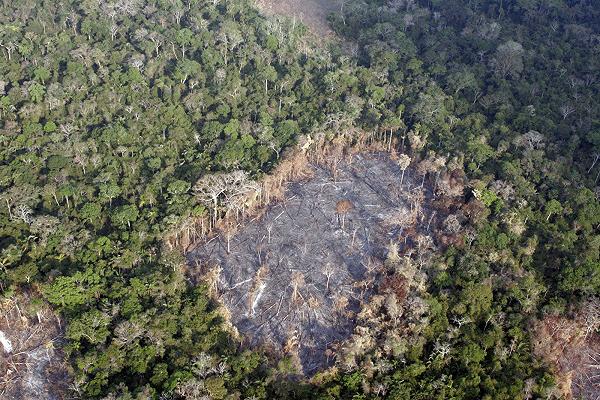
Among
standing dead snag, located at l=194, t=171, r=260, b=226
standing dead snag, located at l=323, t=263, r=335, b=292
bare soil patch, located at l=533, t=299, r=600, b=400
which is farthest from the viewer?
standing dead snag, located at l=194, t=171, r=260, b=226

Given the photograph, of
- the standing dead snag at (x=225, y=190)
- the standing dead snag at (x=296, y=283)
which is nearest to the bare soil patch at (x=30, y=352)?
the standing dead snag at (x=225, y=190)

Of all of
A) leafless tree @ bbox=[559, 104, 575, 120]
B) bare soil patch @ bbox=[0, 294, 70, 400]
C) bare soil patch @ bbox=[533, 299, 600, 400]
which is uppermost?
leafless tree @ bbox=[559, 104, 575, 120]

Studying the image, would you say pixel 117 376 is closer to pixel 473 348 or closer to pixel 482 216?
pixel 473 348

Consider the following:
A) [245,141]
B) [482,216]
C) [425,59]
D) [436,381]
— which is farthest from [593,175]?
[245,141]

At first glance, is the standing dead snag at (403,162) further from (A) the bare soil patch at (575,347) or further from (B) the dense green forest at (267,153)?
(A) the bare soil patch at (575,347)

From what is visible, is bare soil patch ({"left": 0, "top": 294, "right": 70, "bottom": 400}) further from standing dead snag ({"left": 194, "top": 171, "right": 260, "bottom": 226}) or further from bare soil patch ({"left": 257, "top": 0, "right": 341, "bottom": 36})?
bare soil patch ({"left": 257, "top": 0, "right": 341, "bottom": 36})

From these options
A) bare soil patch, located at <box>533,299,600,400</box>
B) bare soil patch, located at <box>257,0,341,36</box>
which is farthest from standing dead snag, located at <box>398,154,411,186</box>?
bare soil patch, located at <box>257,0,341,36</box>
